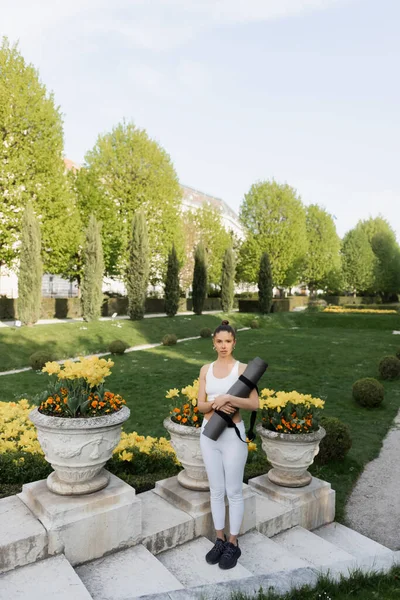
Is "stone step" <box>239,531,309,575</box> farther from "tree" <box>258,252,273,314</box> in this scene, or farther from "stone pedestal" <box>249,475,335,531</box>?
"tree" <box>258,252,273,314</box>

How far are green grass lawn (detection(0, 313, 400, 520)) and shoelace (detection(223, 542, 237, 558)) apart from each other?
276 centimetres

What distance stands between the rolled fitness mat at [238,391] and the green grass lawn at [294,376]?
10.9 feet

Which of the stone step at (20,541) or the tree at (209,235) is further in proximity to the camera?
the tree at (209,235)

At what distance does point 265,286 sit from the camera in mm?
41000

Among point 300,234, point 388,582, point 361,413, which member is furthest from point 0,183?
point 300,234

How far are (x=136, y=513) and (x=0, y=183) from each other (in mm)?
26056

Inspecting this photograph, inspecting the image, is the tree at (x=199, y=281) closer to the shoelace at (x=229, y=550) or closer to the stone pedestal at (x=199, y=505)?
the stone pedestal at (x=199, y=505)

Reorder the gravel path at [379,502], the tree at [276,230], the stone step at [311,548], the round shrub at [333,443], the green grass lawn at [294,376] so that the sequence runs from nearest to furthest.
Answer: the stone step at [311,548] < the gravel path at [379,502] < the round shrub at [333,443] < the green grass lawn at [294,376] < the tree at [276,230]

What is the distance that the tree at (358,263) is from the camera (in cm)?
→ 6144

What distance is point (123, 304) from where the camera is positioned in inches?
1419

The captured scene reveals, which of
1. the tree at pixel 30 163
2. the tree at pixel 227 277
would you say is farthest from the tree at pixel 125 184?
the tree at pixel 227 277

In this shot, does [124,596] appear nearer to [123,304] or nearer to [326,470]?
[326,470]

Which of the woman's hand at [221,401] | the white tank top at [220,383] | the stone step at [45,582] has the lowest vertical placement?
the stone step at [45,582]

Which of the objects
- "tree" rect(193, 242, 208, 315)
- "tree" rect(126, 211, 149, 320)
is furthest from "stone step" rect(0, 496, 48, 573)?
"tree" rect(193, 242, 208, 315)
